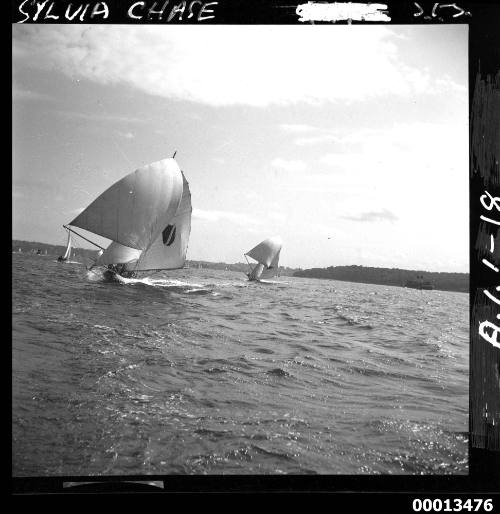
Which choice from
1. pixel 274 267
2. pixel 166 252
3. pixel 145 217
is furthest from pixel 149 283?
pixel 274 267

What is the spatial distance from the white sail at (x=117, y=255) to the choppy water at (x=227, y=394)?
4.48 m

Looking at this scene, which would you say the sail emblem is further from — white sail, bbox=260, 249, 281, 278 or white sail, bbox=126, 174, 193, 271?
white sail, bbox=260, 249, 281, 278

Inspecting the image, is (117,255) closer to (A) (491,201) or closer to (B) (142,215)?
(B) (142,215)

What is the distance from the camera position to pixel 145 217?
37.2ft

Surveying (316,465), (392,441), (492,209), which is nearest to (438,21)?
(492,209)

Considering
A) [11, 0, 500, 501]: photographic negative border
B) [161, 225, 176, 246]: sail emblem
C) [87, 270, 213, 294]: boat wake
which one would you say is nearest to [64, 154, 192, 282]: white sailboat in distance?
[161, 225, 176, 246]: sail emblem

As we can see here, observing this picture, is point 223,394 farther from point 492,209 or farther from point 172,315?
point 492,209

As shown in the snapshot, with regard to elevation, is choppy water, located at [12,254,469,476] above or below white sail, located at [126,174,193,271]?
below

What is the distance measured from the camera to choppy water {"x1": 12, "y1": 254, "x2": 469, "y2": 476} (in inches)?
191

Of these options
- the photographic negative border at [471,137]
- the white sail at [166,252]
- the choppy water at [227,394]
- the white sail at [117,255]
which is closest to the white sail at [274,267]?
the choppy water at [227,394]

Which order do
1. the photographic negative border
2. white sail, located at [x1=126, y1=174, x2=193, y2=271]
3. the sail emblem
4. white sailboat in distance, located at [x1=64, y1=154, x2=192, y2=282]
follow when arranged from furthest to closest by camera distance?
white sail, located at [x1=126, y1=174, x2=193, y2=271], the sail emblem, white sailboat in distance, located at [x1=64, y1=154, x2=192, y2=282], the photographic negative border

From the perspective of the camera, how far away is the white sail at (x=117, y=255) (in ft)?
41.4

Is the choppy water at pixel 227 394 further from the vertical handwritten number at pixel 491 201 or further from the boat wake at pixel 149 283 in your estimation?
the boat wake at pixel 149 283

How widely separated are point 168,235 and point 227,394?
763 centimetres
